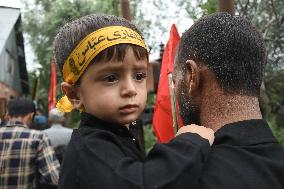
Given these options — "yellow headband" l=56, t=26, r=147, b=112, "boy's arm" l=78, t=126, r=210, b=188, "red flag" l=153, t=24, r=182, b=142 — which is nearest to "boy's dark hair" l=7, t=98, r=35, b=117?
"red flag" l=153, t=24, r=182, b=142

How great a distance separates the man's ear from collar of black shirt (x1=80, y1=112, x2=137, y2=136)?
33 cm

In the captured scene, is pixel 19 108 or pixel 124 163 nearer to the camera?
pixel 124 163

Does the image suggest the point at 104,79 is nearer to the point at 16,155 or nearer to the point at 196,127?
the point at 196,127

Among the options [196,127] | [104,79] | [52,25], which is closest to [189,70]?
[196,127]

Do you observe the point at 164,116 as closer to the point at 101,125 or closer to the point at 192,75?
the point at 101,125

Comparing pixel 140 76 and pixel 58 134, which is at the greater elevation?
pixel 140 76

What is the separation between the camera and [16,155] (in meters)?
4.23

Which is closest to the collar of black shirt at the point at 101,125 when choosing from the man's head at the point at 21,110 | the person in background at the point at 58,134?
the man's head at the point at 21,110

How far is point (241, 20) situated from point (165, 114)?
10.9 ft

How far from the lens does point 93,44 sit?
177 centimetres

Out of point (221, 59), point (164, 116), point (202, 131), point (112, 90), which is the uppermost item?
point (221, 59)

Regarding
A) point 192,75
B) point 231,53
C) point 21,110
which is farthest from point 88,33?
point 21,110

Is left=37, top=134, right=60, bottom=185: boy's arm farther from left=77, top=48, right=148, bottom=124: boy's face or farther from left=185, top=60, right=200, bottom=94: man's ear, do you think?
left=185, top=60, right=200, bottom=94: man's ear

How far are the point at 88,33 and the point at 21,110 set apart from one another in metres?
3.14
